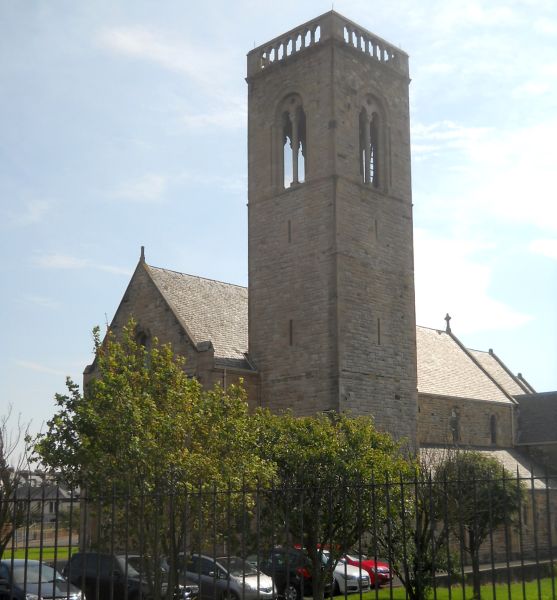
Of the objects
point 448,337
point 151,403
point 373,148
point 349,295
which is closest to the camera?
point 151,403

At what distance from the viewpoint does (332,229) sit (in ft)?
98.0

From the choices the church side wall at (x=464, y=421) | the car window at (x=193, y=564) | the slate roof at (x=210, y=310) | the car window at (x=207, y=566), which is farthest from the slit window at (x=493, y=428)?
the car window at (x=207, y=566)

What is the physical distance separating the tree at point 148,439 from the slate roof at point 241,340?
11.9 meters

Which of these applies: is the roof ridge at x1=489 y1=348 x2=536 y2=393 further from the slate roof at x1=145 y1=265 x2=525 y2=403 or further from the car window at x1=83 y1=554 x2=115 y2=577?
the car window at x1=83 y1=554 x2=115 y2=577

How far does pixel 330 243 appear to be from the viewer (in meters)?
29.8

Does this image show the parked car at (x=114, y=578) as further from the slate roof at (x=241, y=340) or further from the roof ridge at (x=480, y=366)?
the roof ridge at (x=480, y=366)

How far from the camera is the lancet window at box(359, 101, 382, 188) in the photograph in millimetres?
32594

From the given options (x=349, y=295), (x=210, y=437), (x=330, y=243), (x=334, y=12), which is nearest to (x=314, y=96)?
(x=334, y=12)

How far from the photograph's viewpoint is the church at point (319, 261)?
29.6m

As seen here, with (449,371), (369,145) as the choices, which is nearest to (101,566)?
(369,145)

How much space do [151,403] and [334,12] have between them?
→ 65.5ft

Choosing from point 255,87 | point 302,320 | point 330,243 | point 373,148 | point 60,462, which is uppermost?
point 255,87

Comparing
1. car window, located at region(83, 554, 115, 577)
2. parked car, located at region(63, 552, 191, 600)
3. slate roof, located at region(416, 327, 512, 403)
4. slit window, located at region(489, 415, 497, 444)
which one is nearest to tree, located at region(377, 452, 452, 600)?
parked car, located at region(63, 552, 191, 600)

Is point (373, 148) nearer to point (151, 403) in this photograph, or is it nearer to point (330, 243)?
point (330, 243)
